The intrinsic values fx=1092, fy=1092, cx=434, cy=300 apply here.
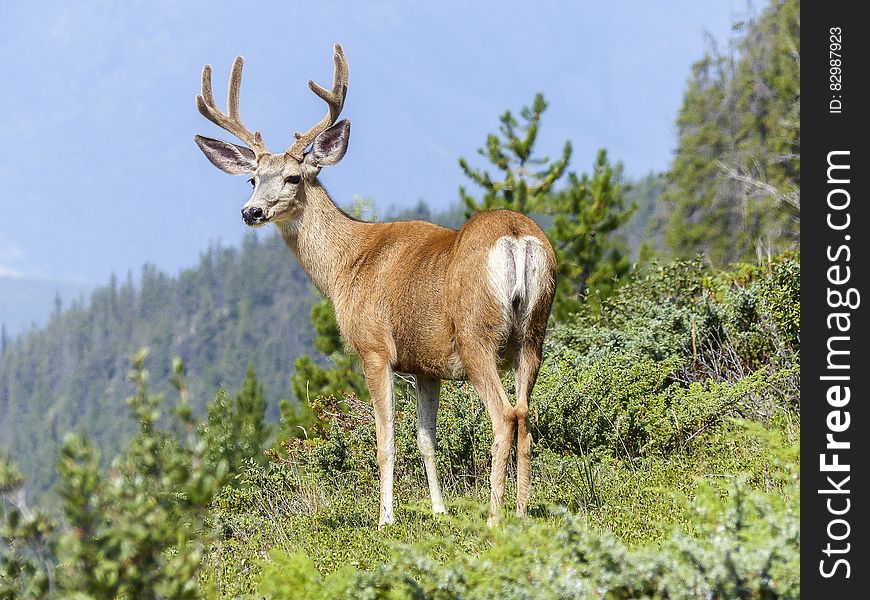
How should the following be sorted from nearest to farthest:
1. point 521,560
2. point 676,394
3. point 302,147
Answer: point 521,560, point 302,147, point 676,394

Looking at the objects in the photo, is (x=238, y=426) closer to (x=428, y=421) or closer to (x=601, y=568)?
(x=428, y=421)

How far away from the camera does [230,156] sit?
838cm

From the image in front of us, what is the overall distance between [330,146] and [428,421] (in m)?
2.27

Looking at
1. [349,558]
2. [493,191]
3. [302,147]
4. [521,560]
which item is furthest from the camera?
[493,191]

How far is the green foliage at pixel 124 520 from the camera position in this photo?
11.2 feet

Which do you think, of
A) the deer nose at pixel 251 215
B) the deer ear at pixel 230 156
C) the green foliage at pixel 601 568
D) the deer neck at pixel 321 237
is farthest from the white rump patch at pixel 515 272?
the deer ear at pixel 230 156

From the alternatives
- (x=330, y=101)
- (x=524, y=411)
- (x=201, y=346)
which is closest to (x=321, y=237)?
(x=330, y=101)

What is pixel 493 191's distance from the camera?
23688 mm

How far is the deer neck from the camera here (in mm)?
7898

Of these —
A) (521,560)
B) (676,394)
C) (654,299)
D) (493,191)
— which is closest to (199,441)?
(521,560)

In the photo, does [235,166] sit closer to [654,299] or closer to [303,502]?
[303,502]

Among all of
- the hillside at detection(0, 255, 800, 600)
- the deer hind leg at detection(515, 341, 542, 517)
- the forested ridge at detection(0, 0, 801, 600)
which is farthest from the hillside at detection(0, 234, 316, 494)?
the deer hind leg at detection(515, 341, 542, 517)

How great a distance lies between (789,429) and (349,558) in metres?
3.37
